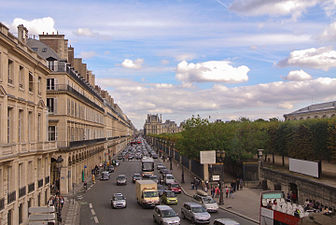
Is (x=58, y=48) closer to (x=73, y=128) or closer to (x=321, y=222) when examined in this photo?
(x=73, y=128)

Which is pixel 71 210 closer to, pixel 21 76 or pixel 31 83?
pixel 31 83

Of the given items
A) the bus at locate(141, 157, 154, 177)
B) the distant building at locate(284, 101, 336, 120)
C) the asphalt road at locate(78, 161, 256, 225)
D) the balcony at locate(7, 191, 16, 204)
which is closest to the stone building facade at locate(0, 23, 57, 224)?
the balcony at locate(7, 191, 16, 204)

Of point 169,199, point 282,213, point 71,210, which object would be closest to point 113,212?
point 71,210

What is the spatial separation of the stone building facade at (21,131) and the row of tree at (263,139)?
27957 millimetres

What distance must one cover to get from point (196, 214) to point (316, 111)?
111m

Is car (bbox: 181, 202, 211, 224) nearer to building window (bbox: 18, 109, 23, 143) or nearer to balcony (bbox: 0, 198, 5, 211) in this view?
balcony (bbox: 0, 198, 5, 211)

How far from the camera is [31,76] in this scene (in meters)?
29.7

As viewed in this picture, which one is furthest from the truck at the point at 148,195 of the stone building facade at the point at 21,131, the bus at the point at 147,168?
the bus at the point at 147,168

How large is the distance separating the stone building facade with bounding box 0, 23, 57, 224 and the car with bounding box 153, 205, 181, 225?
991cm

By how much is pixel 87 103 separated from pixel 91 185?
1503 cm

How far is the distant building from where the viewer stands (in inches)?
4646

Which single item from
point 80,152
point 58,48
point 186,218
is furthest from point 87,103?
point 186,218

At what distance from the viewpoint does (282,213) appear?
1953cm

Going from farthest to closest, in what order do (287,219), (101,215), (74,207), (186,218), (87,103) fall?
(87,103) → (74,207) → (101,215) → (186,218) → (287,219)
